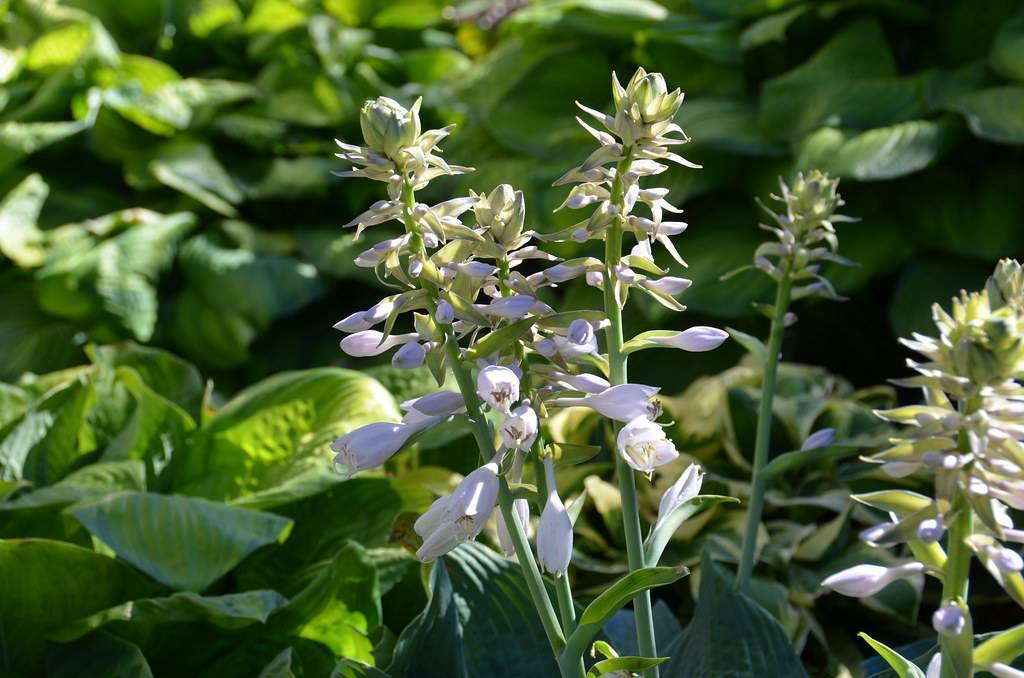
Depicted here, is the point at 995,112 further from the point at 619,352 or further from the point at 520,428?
the point at 520,428

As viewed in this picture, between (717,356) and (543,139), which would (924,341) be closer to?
(717,356)

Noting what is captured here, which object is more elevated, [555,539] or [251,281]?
[555,539]

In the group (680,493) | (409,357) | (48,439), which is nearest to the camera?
(409,357)

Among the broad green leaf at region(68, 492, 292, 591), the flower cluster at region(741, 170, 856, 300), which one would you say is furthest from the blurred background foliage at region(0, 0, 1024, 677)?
the flower cluster at region(741, 170, 856, 300)

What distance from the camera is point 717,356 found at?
2.61m

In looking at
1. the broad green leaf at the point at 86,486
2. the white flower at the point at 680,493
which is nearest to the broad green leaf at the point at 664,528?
the white flower at the point at 680,493

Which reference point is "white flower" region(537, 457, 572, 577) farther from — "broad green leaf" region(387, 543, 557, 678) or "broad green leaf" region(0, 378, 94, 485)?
"broad green leaf" region(0, 378, 94, 485)

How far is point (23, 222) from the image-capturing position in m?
3.16

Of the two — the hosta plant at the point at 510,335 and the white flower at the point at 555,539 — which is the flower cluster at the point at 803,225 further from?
the white flower at the point at 555,539

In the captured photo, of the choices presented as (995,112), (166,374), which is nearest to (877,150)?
(995,112)

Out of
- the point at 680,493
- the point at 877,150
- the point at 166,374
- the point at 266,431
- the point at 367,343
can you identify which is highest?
the point at 367,343

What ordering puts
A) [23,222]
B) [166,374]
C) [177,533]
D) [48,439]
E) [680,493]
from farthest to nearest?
[23,222]
[166,374]
[48,439]
[177,533]
[680,493]

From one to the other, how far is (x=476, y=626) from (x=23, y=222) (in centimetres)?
264

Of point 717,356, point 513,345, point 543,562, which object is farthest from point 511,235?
point 717,356
